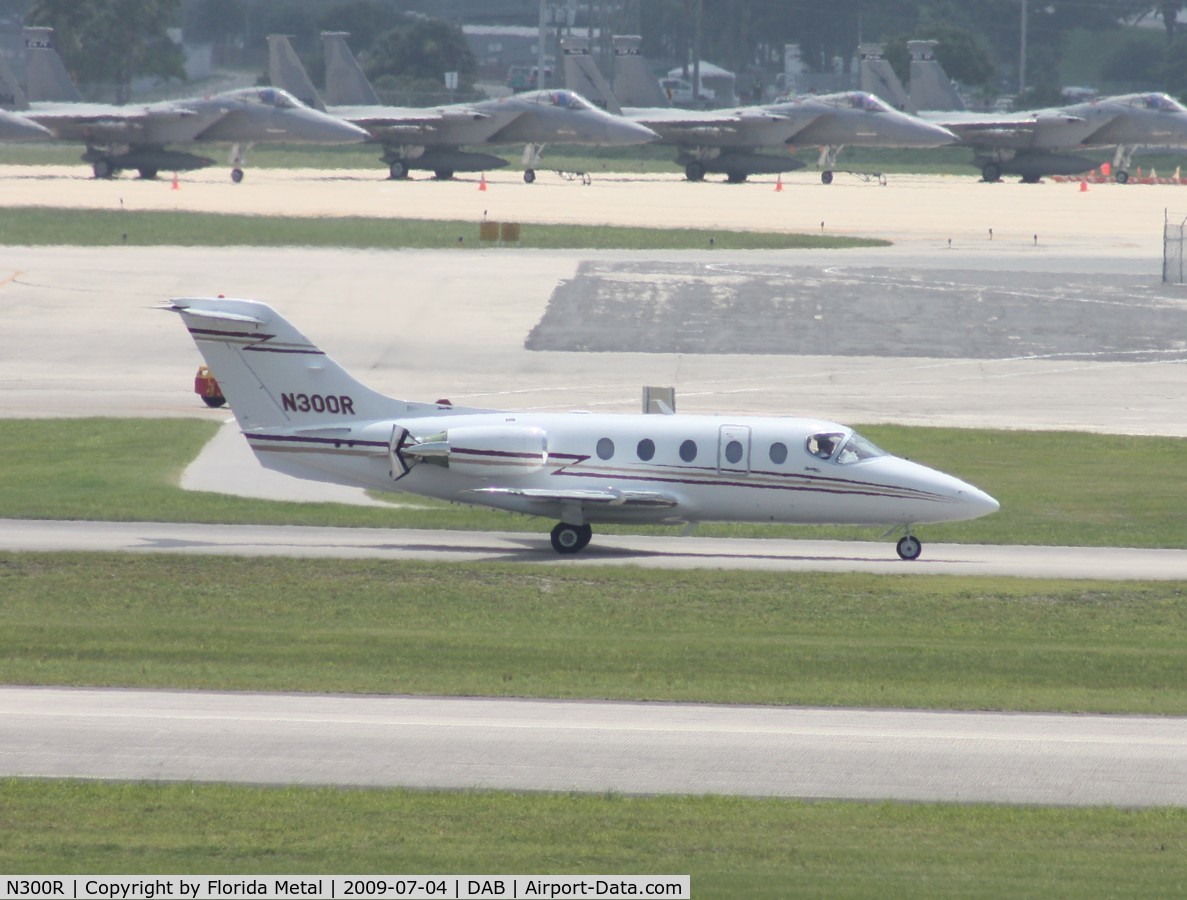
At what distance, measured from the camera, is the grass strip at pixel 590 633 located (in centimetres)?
1738

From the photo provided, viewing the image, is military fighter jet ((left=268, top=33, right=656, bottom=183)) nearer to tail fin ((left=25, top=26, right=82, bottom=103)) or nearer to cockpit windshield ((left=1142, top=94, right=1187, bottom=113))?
tail fin ((left=25, top=26, right=82, bottom=103))

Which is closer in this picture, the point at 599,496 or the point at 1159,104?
the point at 599,496

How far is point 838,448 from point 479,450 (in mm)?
5268

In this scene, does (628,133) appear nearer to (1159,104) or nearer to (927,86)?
(927,86)

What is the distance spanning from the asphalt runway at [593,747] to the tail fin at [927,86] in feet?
334

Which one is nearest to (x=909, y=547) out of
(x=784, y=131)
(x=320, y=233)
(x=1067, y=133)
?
(x=320, y=233)

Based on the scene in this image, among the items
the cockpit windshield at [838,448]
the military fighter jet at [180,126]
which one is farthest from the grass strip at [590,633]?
the military fighter jet at [180,126]

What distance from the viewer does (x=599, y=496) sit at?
24578 millimetres

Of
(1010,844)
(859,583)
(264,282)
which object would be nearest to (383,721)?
(1010,844)

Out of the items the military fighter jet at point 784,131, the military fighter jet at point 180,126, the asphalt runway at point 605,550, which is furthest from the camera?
the military fighter jet at point 784,131

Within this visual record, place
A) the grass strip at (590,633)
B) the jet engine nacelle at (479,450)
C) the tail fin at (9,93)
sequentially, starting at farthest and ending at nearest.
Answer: the tail fin at (9,93), the jet engine nacelle at (479,450), the grass strip at (590,633)

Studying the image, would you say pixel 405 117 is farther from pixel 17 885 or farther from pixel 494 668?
pixel 17 885

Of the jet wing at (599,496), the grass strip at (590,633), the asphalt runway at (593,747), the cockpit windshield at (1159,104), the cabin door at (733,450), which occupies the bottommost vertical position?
the grass strip at (590,633)

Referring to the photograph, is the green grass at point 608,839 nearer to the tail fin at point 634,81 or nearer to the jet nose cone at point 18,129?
the jet nose cone at point 18,129
